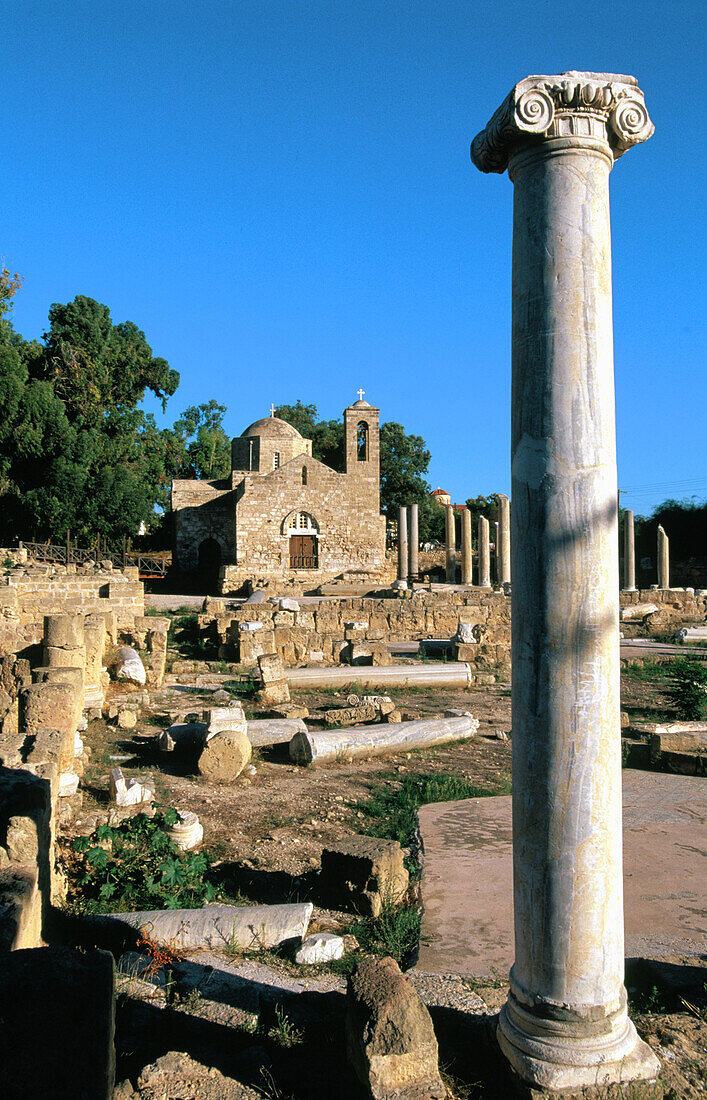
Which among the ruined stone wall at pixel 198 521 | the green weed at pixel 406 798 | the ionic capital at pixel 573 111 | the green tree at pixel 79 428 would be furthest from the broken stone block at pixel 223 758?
the ruined stone wall at pixel 198 521

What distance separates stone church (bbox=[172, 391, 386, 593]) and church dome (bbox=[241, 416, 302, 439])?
4147 mm

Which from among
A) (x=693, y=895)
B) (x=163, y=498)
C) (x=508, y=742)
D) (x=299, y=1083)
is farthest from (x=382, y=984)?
(x=163, y=498)

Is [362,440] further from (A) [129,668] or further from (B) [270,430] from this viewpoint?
(A) [129,668]

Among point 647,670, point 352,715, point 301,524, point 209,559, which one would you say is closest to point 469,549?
point 301,524

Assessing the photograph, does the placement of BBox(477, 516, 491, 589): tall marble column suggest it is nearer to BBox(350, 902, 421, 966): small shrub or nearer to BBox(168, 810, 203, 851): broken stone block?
BBox(168, 810, 203, 851): broken stone block

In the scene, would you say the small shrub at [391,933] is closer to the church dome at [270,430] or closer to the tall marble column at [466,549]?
the tall marble column at [466,549]

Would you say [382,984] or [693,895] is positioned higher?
[382,984]

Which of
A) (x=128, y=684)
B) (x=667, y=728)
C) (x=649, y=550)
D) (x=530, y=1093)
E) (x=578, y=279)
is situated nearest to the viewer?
(x=530, y=1093)

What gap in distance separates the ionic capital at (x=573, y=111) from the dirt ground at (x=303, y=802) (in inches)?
126

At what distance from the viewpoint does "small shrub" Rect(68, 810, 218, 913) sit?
4262 millimetres

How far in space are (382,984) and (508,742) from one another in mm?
6168

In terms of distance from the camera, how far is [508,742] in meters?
8.63

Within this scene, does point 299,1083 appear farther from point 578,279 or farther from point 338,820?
point 338,820

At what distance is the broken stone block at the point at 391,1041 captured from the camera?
2.44 m
